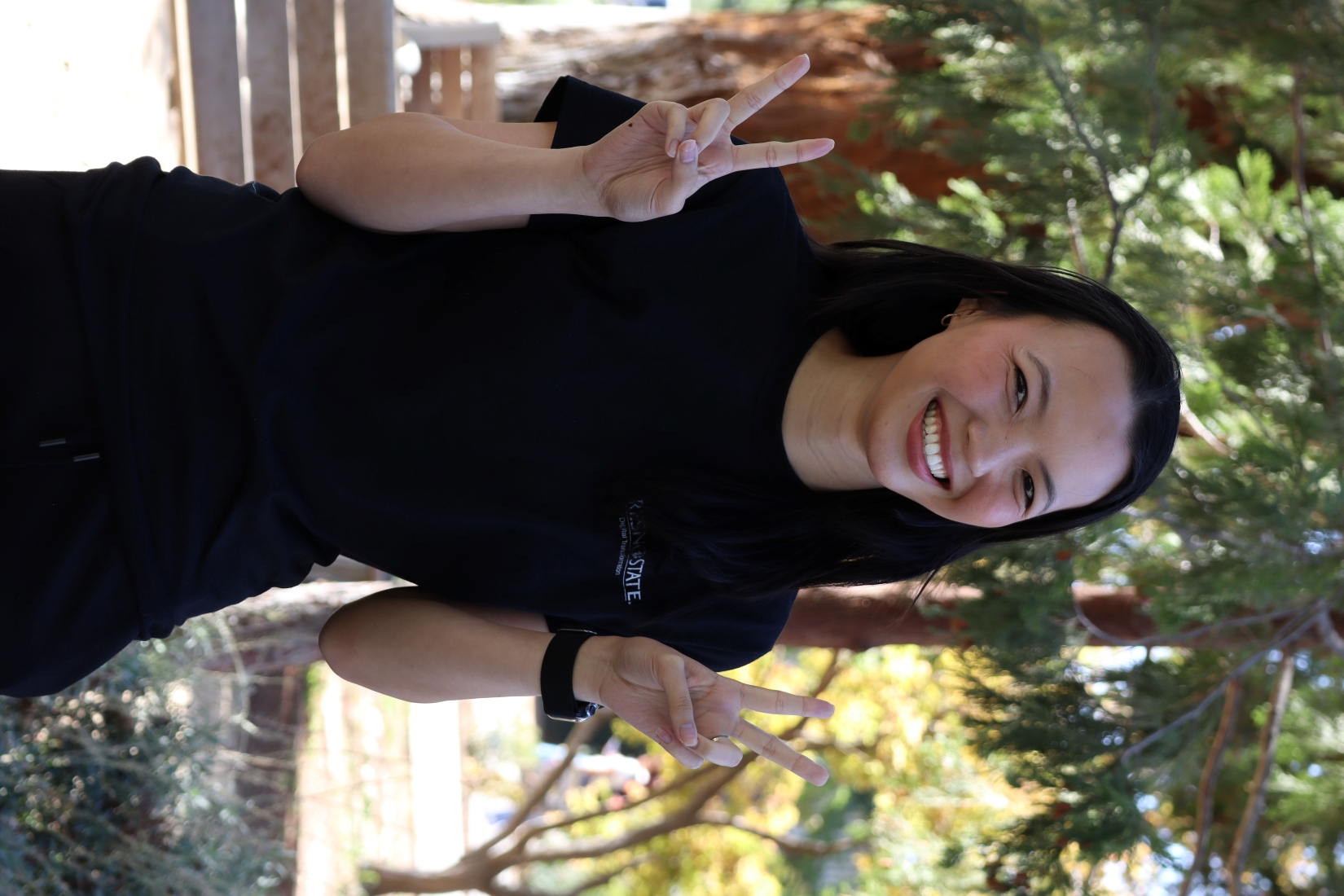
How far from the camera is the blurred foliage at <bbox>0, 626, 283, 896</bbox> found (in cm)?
228

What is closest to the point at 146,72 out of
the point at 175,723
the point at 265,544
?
the point at 175,723

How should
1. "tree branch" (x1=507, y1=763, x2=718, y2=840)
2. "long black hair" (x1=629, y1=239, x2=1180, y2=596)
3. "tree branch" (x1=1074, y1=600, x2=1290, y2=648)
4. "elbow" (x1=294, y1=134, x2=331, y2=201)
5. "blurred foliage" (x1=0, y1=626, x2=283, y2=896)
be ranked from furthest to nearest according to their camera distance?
"tree branch" (x1=507, y1=763, x2=718, y2=840) < "tree branch" (x1=1074, y1=600, x2=1290, y2=648) < "blurred foliage" (x1=0, y1=626, x2=283, y2=896) < "long black hair" (x1=629, y1=239, x2=1180, y2=596) < "elbow" (x1=294, y1=134, x2=331, y2=201)

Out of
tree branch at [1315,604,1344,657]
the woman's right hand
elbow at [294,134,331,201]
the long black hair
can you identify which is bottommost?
tree branch at [1315,604,1344,657]

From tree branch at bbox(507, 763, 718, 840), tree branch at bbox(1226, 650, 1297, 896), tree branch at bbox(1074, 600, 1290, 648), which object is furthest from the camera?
tree branch at bbox(507, 763, 718, 840)

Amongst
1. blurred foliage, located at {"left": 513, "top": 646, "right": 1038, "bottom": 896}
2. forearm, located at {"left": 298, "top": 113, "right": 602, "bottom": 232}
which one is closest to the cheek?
forearm, located at {"left": 298, "top": 113, "right": 602, "bottom": 232}

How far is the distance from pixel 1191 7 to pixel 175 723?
3.14m

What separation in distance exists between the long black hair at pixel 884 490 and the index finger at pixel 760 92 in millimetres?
305

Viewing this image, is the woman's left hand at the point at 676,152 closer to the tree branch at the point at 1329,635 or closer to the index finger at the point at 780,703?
the index finger at the point at 780,703

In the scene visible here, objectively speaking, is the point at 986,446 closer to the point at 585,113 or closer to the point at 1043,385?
the point at 1043,385

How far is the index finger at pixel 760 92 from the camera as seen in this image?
1.07m

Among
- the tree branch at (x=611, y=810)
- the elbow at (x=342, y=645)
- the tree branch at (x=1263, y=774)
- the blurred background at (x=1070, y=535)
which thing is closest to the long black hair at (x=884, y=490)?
the elbow at (x=342, y=645)

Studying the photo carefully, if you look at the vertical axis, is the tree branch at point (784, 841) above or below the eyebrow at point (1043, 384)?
below

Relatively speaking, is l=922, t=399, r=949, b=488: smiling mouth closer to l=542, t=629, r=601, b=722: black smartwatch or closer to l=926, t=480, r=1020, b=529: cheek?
l=926, t=480, r=1020, b=529: cheek

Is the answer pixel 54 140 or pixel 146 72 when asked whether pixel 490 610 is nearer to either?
pixel 54 140
